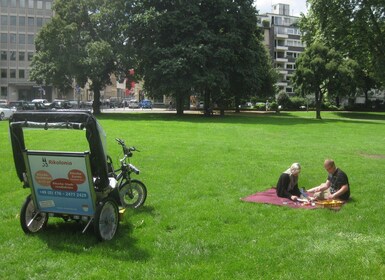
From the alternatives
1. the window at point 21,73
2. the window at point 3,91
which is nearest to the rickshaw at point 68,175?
the window at point 21,73

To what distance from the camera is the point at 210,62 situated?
138 feet

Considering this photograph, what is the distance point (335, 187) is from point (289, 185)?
3.13ft

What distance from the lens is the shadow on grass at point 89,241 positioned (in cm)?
640

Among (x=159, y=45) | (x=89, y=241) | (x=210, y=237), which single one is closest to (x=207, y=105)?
(x=159, y=45)

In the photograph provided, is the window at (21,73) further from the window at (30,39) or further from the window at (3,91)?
the window at (30,39)

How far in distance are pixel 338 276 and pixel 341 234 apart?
1.81 metres

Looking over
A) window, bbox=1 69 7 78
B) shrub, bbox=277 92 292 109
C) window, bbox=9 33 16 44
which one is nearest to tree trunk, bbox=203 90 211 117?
shrub, bbox=277 92 292 109

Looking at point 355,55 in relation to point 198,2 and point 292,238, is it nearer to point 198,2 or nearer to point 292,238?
point 198,2

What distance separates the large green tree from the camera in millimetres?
40312

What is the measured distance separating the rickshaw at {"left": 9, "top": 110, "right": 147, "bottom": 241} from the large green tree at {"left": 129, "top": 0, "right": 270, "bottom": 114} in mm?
32717

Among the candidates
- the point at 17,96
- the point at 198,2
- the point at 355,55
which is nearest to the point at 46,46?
the point at 198,2

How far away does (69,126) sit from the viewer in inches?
261

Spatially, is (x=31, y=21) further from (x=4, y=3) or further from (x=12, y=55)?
(x=12, y=55)

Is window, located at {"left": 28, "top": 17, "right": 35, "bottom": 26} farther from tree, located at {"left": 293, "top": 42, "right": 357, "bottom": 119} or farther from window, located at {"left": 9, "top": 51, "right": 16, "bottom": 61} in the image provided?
tree, located at {"left": 293, "top": 42, "right": 357, "bottom": 119}
